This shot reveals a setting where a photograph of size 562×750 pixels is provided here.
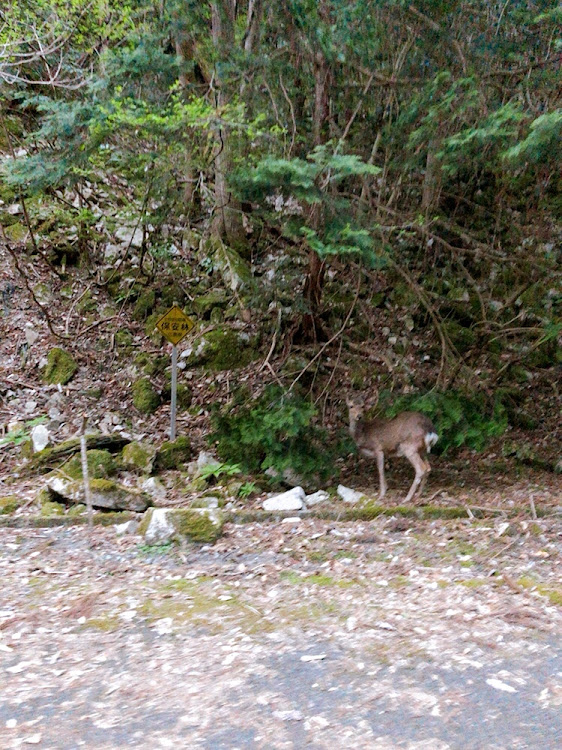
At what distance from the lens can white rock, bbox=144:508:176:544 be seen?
6379 mm

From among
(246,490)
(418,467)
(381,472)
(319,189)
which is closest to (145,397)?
(246,490)

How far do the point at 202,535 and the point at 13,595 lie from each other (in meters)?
1.79

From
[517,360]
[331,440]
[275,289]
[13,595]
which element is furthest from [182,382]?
[13,595]

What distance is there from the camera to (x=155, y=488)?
952 centimetres

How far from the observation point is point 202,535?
642 cm

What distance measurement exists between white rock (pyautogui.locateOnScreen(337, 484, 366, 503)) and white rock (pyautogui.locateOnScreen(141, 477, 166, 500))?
2510 mm

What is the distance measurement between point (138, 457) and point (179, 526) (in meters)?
4.12

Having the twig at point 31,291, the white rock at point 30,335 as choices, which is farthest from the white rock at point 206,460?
the white rock at point 30,335

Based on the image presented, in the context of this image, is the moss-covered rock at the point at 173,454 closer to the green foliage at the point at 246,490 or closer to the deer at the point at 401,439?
the green foliage at the point at 246,490

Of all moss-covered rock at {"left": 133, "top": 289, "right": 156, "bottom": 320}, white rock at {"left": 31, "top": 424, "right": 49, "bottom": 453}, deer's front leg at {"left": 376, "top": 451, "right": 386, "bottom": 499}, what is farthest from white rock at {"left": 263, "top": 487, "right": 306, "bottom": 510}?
moss-covered rock at {"left": 133, "top": 289, "right": 156, "bottom": 320}

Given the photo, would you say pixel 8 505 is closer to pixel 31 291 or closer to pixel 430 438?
pixel 430 438

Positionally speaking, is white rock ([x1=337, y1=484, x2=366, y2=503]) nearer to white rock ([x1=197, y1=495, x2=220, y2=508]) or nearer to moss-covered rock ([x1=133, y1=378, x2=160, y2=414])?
white rock ([x1=197, y1=495, x2=220, y2=508])

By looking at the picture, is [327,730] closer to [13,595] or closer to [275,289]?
[13,595]

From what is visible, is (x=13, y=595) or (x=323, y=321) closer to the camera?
(x=13, y=595)
